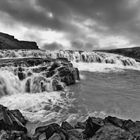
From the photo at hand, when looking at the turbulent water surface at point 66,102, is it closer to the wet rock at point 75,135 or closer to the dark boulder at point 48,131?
the dark boulder at point 48,131

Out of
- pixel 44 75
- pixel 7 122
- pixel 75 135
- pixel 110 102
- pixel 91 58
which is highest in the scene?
pixel 91 58

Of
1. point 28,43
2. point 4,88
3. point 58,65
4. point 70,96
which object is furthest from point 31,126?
point 28,43

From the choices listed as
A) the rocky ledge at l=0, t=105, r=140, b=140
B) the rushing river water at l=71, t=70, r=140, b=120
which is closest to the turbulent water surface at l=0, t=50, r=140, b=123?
the rushing river water at l=71, t=70, r=140, b=120

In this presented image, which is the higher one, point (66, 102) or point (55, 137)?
point (55, 137)

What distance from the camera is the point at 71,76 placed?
17.5 meters

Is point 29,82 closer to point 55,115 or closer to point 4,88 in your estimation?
point 4,88

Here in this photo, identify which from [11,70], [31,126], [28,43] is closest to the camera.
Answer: [31,126]

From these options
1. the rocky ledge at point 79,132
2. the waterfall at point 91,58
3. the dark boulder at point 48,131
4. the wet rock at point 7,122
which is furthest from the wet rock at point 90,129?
the waterfall at point 91,58

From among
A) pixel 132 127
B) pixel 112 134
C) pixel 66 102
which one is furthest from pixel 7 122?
pixel 66 102

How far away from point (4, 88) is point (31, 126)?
6.38 m

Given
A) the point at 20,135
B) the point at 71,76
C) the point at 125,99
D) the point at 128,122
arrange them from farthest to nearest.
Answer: the point at 71,76 < the point at 125,99 < the point at 128,122 < the point at 20,135

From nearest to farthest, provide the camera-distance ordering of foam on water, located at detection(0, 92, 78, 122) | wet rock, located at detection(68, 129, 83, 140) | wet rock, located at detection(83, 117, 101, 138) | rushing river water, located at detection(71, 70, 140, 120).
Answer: wet rock, located at detection(68, 129, 83, 140), wet rock, located at detection(83, 117, 101, 138), foam on water, located at detection(0, 92, 78, 122), rushing river water, located at detection(71, 70, 140, 120)

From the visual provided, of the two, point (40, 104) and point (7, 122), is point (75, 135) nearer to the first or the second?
point (7, 122)

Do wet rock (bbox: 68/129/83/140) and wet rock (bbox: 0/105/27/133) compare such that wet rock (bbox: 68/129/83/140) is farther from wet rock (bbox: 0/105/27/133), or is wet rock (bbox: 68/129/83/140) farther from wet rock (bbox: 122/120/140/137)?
wet rock (bbox: 0/105/27/133)
